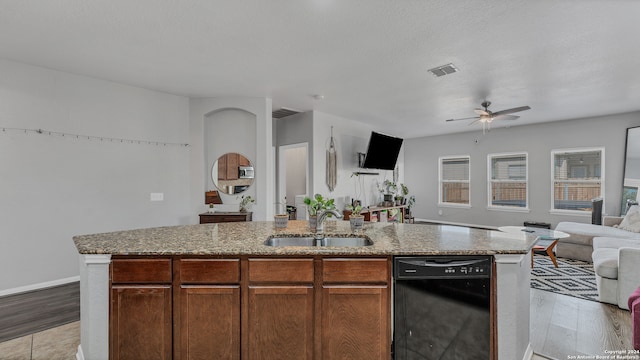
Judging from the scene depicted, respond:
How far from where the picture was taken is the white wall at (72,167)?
3.39 metres

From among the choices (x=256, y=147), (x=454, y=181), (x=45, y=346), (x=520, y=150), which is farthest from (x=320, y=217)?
(x=454, y=181)

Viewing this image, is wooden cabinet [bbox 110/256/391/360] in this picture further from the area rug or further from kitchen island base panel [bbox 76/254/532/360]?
the area rug

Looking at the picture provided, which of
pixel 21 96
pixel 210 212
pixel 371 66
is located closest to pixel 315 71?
pixel 371 66

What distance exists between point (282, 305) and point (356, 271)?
1.64 feet

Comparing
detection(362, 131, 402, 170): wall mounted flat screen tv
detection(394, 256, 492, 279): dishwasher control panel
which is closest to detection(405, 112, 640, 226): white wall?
detection(362, 131, 402, 170): wall mounted flat screen tv

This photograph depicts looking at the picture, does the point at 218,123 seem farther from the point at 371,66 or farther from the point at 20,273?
the point at 20,273

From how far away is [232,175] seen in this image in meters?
4.81

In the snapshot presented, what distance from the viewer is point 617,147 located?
19.0 ft

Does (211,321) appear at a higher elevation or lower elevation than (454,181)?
lower

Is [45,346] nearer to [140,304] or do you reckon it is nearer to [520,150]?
[140,304]

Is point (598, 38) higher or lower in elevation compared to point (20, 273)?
higher

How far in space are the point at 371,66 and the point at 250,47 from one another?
139 cm

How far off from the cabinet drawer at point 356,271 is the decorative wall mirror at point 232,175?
10.6ft

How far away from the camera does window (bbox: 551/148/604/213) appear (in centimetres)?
611
